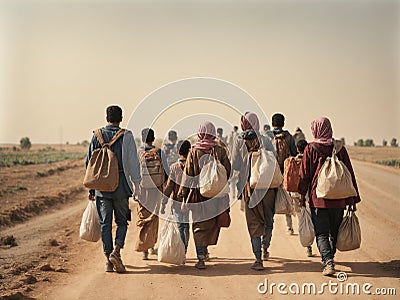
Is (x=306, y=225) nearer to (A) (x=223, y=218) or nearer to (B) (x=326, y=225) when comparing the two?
(B) (x=326, y=225)

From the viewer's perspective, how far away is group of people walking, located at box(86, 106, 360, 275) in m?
8.26

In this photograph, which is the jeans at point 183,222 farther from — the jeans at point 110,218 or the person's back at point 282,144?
the person's back at point 282,144

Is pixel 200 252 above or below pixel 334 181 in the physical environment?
below

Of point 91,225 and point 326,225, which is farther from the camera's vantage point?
point 91,225

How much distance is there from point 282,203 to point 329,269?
4.43 feet

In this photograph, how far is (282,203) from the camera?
28.9 feet

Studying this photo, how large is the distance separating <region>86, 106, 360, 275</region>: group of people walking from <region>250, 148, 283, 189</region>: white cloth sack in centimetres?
12

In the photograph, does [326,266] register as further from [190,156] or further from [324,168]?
[190,156]

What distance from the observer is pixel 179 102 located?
34.5ft

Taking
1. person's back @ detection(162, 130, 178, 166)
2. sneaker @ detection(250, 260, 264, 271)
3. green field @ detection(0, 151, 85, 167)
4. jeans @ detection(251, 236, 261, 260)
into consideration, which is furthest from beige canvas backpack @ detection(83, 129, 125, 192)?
green field @ detection(0, 151, 85, 167)

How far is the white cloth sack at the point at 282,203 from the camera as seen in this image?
346 inches

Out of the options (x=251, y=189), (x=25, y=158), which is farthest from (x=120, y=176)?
(x=25, y=158)

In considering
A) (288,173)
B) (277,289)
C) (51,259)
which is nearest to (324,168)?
(288,173)

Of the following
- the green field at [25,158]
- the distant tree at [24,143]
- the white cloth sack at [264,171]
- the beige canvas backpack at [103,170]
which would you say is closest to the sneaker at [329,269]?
the white cloth sack at [264,171]
